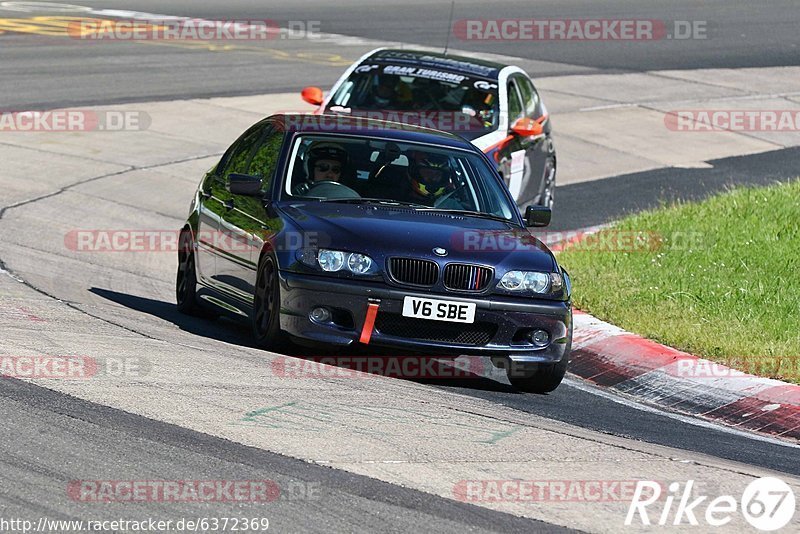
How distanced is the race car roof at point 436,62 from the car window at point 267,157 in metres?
4.72

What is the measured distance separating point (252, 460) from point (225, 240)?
4.09 metres

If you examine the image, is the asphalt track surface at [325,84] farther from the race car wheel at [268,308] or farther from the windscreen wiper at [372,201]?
the windscreen wiper at [372,201]

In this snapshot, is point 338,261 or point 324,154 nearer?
point 338,261

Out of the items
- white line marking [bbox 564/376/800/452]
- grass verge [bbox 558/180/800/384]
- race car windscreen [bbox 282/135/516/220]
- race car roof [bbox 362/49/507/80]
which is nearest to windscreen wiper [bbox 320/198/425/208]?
race car windscreen [bbox 282/135/516/220]

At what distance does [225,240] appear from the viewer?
10039mm

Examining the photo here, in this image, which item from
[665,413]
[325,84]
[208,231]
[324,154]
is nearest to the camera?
[665,413]

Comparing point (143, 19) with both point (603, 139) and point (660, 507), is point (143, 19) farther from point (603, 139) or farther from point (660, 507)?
point (660, 507)

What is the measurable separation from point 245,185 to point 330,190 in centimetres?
54

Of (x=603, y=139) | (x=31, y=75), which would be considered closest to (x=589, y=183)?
(x=603, y=139)

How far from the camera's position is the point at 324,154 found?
9969mm

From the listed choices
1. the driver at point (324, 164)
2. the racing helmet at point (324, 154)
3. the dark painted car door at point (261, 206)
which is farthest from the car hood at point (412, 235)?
the racing helmet at point (324, 154)

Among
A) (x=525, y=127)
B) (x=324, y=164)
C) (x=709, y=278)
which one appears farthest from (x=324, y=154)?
(x=525, y=127)

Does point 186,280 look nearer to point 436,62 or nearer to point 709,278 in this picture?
point 709,278

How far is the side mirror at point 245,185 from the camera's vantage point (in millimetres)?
9625
